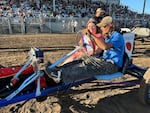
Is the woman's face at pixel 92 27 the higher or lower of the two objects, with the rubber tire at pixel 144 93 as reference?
higher

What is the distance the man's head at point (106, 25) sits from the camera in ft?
17.0

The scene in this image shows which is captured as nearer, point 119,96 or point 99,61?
point 99,61

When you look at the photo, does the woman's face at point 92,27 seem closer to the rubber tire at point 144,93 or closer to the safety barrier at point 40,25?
the rubber tire at point 144,93

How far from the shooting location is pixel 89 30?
5160mm

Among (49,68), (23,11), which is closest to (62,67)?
(49,68)

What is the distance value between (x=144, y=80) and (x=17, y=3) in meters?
22.1

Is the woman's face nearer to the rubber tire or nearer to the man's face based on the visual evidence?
the man's face

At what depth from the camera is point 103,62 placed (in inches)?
202

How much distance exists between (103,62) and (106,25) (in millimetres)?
676

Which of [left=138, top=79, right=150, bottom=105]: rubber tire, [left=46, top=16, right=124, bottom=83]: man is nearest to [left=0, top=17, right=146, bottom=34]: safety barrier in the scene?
[left=46, top=16, right=124, bottom=83]: man

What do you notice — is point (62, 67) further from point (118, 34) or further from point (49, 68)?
point (118, 34)

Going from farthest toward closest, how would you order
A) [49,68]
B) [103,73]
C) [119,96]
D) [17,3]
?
[17,3] → [119,96] → [103,73] → [49,68]

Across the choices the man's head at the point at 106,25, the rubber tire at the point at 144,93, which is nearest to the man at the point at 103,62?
the man's head at the point at 106,25

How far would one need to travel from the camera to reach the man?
4742 millimetres
